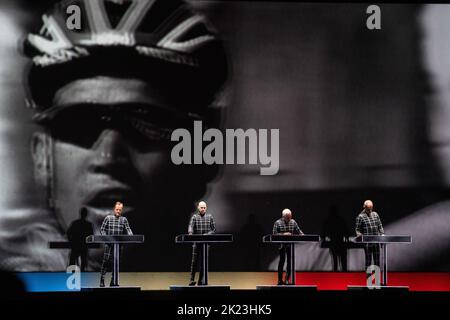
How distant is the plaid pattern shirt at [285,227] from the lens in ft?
43.6

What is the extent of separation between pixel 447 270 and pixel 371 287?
6.53ft

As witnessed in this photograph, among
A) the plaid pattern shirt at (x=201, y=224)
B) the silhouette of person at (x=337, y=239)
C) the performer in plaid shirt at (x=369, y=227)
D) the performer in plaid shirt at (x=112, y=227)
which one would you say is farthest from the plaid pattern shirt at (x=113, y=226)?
the performer in plaid shirt at (x=369, y=227)

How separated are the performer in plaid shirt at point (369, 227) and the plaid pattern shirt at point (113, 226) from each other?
10.4 ft

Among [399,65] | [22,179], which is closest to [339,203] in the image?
[399,65]

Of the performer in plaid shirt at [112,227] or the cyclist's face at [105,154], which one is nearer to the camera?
the performer in plaid shirt at [112,227]

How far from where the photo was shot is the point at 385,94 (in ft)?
47.3

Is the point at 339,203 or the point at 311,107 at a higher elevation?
the point at 311,107

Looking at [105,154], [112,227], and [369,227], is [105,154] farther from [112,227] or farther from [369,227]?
[369,227]

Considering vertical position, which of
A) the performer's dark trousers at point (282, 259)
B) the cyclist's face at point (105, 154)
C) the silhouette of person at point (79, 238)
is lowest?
the performer's dark trousers at point (282, 259)

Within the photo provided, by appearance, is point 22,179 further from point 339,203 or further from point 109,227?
point 339,203

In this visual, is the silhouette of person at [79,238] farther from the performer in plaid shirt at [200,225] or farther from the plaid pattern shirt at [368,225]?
the plaid pattern shirt at [368,225]

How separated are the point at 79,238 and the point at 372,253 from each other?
4238mm
